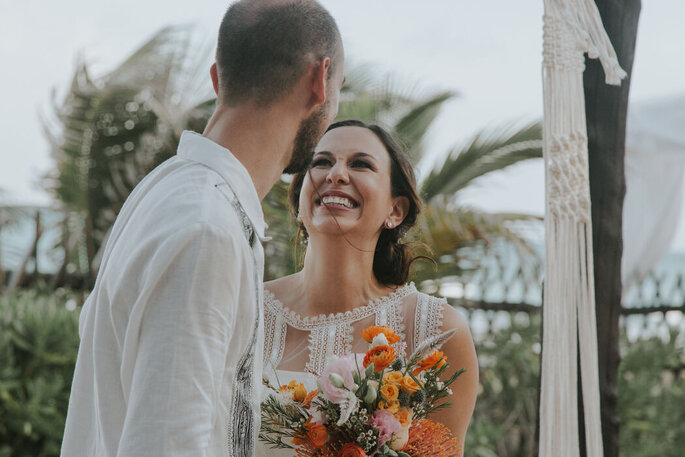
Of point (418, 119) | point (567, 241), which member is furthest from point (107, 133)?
point (567, 241)

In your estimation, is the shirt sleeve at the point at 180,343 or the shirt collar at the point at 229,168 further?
the shirt collar at the point at 229,168

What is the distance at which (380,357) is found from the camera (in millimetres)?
2039

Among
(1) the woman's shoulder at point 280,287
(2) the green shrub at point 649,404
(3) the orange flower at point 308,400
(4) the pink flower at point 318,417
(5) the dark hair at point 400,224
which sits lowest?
(2) the green shrub at point 649,404

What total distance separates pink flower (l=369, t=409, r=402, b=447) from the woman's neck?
2.90 feet

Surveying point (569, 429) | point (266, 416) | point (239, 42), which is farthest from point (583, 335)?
point (239, 42)

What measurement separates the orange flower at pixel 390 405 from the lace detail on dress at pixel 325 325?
698mm

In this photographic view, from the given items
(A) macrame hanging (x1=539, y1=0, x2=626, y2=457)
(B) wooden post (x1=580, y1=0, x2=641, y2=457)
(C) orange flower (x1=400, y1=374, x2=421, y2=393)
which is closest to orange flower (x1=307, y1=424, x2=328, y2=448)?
(C) orange flower (x1=400, y1=374, x2=421, y2=393)

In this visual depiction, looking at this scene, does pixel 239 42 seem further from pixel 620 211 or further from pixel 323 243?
pixel 620 211

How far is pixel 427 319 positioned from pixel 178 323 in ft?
4.94

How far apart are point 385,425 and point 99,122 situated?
648 centimetres

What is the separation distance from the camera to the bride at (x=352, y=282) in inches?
105

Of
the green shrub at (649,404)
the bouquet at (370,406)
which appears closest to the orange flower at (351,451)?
the bouquet at (370,406)

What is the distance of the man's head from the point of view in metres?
1.57

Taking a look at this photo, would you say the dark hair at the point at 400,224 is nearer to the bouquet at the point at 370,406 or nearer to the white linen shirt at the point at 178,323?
the bouquet at the point at 370,406
